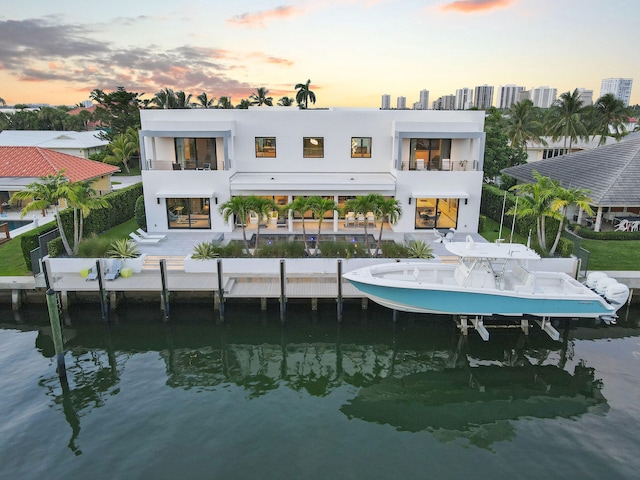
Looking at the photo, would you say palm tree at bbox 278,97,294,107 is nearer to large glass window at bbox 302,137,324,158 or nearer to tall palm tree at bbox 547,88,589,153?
tall palm tree at bbox 547,88,589,153

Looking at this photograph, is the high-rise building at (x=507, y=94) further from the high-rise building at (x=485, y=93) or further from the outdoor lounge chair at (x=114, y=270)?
the outdoor lounge chair at (x=114, y=270)

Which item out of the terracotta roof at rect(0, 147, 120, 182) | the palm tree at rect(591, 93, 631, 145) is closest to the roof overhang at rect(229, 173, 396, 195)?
the terracotta roof at rect(0, 147, 120, 182)

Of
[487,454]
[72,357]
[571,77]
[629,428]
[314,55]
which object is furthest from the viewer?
[571,77]

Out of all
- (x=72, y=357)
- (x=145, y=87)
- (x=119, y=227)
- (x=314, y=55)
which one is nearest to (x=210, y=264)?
(x=72, y=357)

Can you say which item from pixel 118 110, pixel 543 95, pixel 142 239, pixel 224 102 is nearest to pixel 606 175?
pixel 142 239

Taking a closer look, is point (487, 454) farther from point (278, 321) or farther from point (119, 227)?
point (119, 227)

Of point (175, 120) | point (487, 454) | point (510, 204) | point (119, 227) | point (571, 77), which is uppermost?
point (571, 77)
